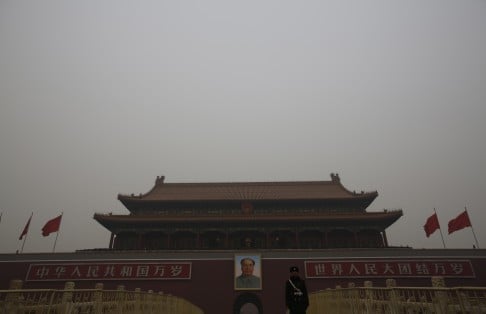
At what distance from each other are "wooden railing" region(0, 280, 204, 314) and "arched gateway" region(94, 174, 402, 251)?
1099cm

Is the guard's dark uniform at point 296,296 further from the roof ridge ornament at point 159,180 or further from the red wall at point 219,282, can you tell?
the roof ridge ornament at point 159,180

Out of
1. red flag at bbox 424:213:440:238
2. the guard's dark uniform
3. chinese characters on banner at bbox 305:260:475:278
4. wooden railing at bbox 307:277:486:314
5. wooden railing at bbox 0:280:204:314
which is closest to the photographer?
wooden railing at bbox 307:277:486:314

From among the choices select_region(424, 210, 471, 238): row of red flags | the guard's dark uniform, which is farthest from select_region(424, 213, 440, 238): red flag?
the guard's dark uniform

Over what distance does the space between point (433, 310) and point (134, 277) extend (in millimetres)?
15701

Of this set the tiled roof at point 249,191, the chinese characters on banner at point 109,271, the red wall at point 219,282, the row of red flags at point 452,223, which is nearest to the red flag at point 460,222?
the row of red flags at point 452,223

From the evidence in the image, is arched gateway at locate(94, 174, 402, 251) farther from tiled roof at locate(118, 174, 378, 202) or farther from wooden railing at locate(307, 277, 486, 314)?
wooden railing at locate(307, 277, 486, 314)

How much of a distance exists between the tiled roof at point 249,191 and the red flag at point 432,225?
3619 millimetres

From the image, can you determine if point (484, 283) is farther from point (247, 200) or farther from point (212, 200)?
point (212, 200)

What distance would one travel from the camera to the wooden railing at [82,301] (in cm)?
441

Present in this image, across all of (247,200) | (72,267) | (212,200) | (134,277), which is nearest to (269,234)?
(247,200)

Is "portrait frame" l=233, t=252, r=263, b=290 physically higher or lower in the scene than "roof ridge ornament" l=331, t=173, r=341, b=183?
lower

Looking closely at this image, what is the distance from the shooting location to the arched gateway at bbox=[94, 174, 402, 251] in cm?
1962

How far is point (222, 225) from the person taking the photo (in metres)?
20.1

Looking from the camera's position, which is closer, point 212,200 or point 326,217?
point 326,217
